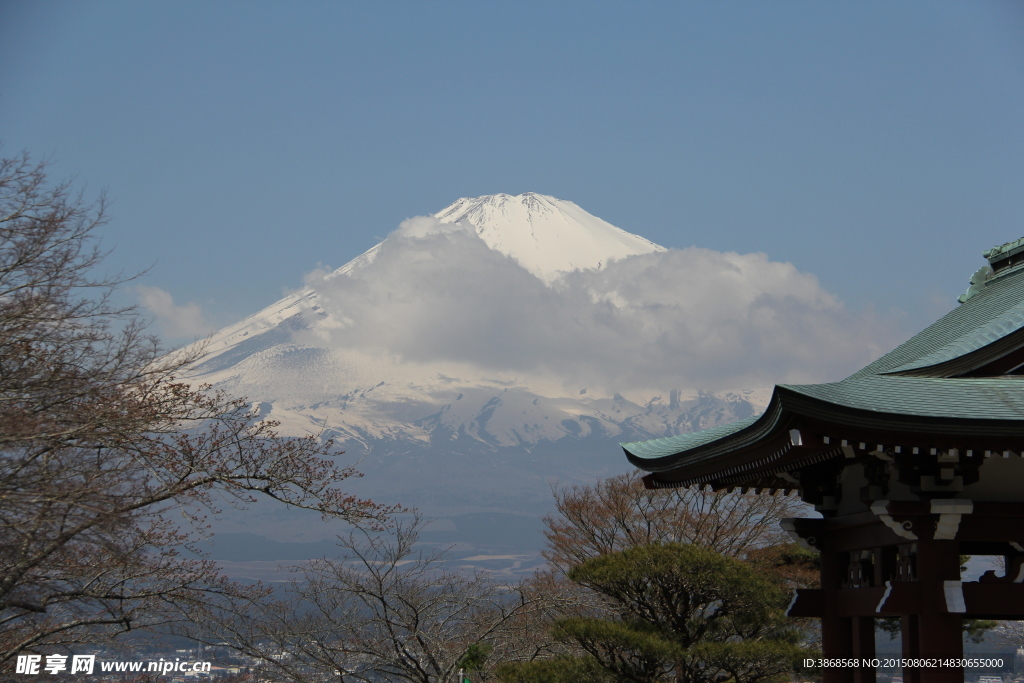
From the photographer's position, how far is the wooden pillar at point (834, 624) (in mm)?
7660

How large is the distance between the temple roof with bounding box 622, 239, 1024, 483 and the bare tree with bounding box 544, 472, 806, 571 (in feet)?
47.4

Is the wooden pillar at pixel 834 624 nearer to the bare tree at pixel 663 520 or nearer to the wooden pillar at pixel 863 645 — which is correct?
the wooden pillar at pixel 863 645

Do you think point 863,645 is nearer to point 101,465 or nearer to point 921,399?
point 921,399

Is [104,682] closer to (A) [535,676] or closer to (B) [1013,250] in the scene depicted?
(A) [535,676]

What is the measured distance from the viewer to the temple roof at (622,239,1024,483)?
559 cm

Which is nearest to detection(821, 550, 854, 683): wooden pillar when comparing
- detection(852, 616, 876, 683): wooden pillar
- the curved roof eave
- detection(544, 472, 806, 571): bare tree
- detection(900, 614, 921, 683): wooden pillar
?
detection(852, 616, 876, 683): wooden pillar

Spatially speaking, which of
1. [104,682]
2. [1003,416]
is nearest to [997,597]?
[1003,416]

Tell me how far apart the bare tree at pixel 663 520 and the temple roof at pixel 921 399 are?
47.4 ft

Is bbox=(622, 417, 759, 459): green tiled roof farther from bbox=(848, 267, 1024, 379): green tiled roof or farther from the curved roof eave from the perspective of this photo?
bbox=(848, 267, 1024, 379): green tiled roof

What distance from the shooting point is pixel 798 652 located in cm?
1255

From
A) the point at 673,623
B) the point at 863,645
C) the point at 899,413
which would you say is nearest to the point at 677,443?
the point at 863,645

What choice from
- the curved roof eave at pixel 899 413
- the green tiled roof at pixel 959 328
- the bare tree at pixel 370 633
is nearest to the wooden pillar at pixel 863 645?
the green tiled roof at pixel 959 328

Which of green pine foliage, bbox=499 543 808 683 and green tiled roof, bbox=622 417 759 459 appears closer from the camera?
green tiled roof, bbox=622 417 759 459

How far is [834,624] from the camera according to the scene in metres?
7.65
